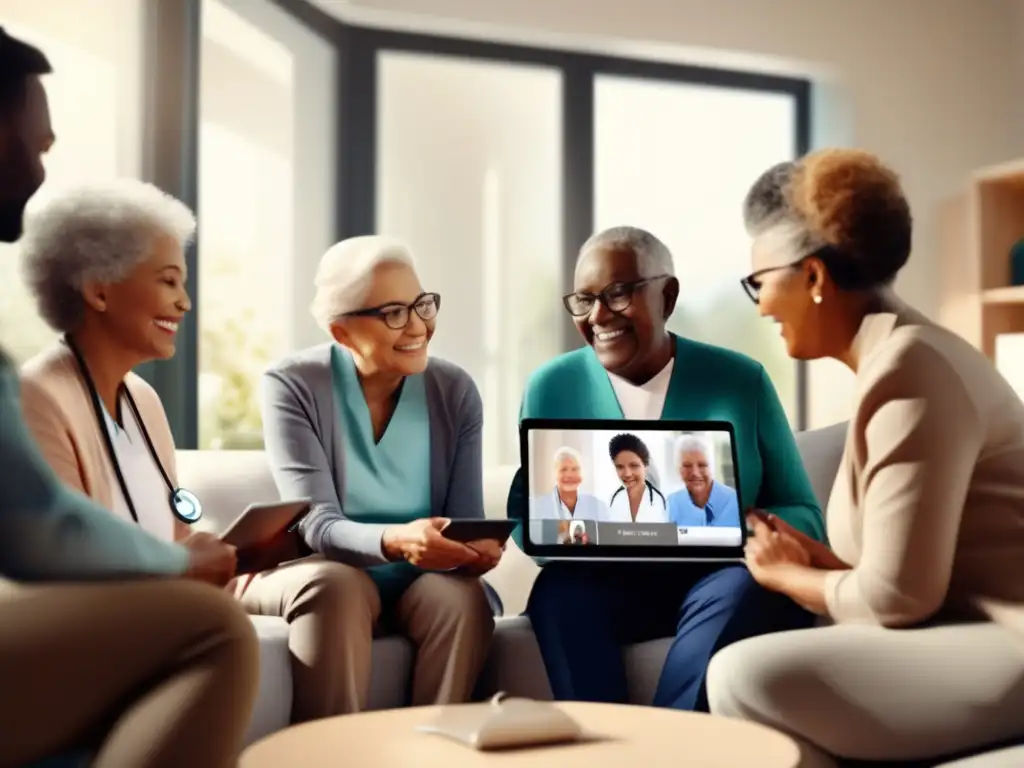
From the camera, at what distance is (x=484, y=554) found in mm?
2055

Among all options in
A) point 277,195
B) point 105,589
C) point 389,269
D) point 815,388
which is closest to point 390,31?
point 277,195

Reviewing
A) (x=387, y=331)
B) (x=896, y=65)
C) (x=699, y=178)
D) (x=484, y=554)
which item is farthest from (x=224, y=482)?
(x=896, y=65)

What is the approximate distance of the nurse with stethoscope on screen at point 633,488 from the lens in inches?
84.0

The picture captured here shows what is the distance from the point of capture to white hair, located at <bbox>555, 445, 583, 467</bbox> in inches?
→ 85.2

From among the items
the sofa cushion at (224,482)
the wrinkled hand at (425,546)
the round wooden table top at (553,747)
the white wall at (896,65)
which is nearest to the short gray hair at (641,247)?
the wrinkled hand at (425,546)

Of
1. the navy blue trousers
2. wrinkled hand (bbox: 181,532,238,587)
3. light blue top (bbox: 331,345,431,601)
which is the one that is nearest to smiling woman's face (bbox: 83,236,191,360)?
wrinkled hand (bbox: 181,532,238,587)

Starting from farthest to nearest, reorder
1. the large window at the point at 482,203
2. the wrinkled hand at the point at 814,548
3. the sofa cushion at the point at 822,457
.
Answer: the large window at the point at 482,203
the sofa cushion at the point at 822,457
the wrinkled hand at the point at 814,548

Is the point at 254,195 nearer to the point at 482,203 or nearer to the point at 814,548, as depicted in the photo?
the point at 482,203

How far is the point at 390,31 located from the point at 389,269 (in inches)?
47.1

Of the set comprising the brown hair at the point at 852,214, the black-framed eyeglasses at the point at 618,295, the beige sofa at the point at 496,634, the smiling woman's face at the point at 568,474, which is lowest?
the beige sofa at the point at 496,634

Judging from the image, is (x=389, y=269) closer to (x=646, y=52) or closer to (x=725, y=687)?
(x=725, y=687)

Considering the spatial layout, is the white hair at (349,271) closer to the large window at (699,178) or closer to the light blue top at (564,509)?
the light blue top at (564,509)

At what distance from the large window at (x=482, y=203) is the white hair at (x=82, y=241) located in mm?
1476

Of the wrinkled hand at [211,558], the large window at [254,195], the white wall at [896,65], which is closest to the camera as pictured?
the wrinkled hand at [211,558]
